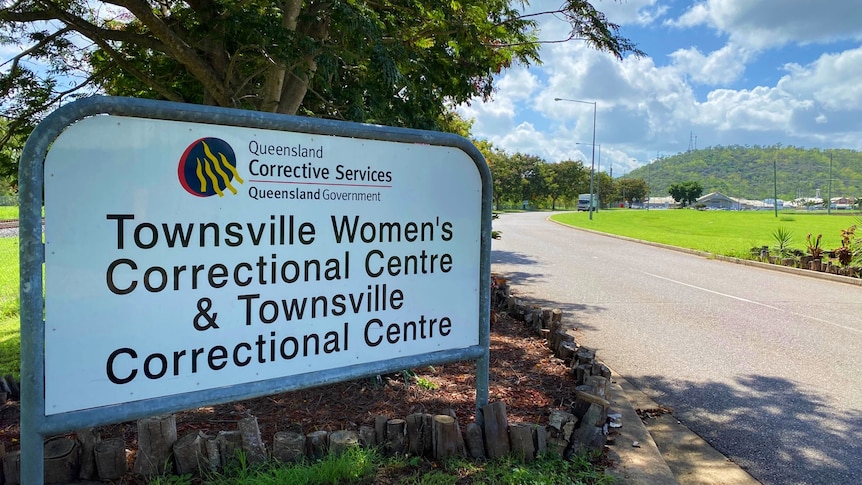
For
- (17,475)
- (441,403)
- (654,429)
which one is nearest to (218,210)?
(17,475)

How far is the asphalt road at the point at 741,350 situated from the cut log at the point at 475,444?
169 centimetres

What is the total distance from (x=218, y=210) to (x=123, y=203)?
1.13 ft

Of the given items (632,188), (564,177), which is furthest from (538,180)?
(632,188)

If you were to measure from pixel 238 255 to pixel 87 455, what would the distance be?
44.5 inches

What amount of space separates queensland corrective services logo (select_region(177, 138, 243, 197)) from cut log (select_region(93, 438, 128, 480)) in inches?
47.9

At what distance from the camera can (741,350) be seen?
590cm

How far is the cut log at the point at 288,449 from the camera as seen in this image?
263 cm

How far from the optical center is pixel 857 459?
3457 millimetres

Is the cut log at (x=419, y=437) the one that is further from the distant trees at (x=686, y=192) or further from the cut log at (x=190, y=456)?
the distant trees at (x=686, y=192)

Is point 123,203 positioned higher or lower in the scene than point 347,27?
lower

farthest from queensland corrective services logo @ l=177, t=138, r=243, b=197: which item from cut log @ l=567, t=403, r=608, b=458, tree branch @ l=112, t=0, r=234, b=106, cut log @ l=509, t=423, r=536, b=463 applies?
tree branch @ l=112, t=0, r=234, b=106

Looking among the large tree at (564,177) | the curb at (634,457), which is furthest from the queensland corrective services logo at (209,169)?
the large tree at (564,177)

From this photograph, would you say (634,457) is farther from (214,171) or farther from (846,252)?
(846,252)

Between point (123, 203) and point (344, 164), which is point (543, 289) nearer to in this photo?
point (344, 164)
